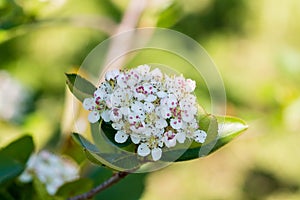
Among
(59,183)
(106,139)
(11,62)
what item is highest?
(106,139)

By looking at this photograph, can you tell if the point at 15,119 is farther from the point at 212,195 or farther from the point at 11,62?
the point at 212,195

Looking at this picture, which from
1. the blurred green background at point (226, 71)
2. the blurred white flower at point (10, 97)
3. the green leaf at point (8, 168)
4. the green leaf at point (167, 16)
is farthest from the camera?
the blurred green background at point (226, 71)

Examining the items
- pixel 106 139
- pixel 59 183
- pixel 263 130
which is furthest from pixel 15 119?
pixel 106 139

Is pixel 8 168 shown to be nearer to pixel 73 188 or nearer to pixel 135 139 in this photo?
pixel 73 188

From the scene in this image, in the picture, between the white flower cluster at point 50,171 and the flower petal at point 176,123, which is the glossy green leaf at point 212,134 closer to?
the flower petal at point 176,123

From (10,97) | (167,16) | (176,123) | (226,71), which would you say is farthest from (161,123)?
(226,71)

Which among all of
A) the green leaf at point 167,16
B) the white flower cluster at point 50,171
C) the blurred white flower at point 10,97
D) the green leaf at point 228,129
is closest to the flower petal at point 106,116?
the green leaf at point 228,129

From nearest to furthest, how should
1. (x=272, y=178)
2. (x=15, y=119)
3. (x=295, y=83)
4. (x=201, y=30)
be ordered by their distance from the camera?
(x=15, y=119)
(x=295, y=83)
(x=272, y=178)
(x=201, y=30)

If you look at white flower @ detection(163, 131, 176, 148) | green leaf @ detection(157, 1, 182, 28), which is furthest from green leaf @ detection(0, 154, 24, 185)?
green leaf @ detection(157, 1, 182, 28)
